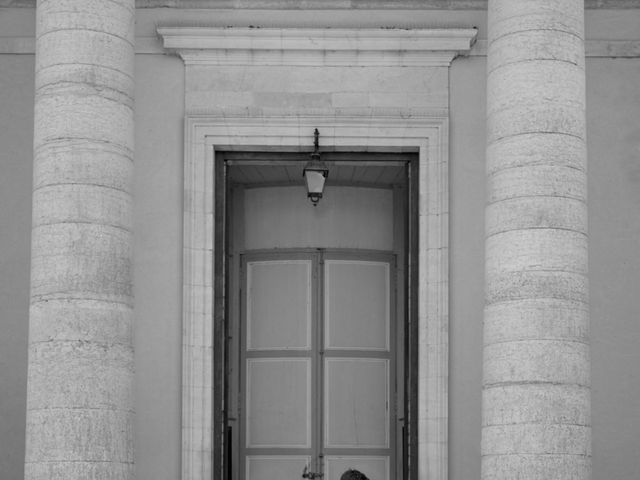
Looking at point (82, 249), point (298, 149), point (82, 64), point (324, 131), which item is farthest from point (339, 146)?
point (82, 249)

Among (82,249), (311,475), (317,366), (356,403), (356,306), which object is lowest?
(311,475)

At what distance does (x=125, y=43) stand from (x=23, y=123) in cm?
291

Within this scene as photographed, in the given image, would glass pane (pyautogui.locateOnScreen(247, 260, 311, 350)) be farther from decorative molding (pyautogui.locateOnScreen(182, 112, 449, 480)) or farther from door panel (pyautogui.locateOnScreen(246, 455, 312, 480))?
decorative molding (pyautogui.locateOnScreen(182, 112, 449, 480))

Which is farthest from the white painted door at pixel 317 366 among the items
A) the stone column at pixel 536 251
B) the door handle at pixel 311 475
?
the stone column at pixel 536 251

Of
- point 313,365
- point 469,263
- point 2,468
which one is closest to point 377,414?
point 313,365

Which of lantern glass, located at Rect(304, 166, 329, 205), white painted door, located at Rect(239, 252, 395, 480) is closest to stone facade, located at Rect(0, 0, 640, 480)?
lantern glass, located at Rect(304, 166, 329, 205)

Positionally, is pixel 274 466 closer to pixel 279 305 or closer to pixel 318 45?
pixel 279 305

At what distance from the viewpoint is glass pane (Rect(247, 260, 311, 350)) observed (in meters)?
17.0

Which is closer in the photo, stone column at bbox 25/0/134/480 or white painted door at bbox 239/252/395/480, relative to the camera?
stone column at bbox 25/0/134/480

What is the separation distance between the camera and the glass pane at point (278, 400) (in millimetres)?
16875

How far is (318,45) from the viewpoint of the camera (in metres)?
15.5

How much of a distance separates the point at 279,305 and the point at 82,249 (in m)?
5.03

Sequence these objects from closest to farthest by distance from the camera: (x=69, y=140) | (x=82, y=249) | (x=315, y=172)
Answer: (x=82, y=249)
(x=69, y=140)
(x=315, y=172)

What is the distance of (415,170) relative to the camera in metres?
15.5
